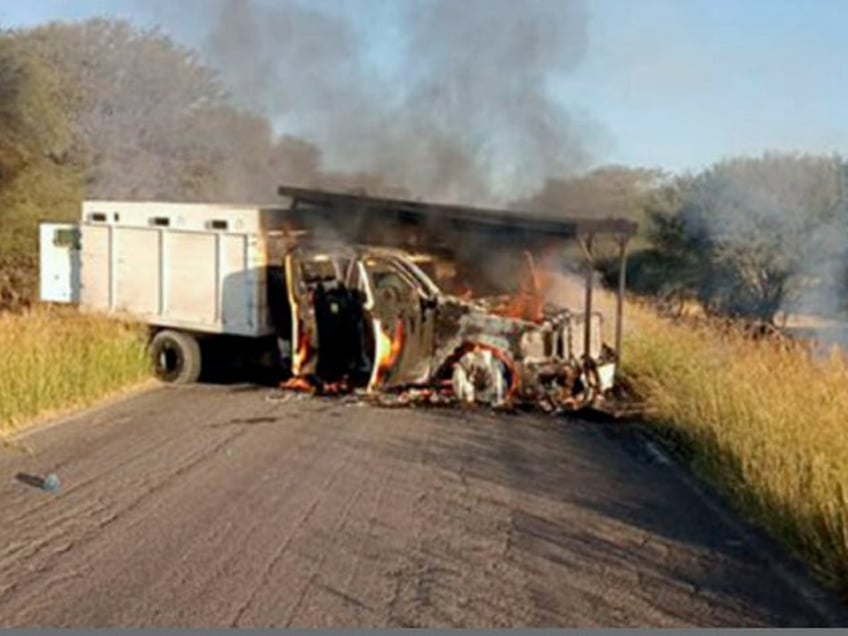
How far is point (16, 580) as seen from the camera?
219 inches

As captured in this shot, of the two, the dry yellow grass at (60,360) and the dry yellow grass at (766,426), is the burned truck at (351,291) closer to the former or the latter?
the dry yellow grass at (60,360)

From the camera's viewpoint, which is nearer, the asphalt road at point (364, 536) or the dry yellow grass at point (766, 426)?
the asphalt road at point (364, 536)

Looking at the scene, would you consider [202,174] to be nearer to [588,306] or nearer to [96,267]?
[96,267]

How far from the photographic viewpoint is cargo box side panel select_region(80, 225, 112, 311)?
15375 mm

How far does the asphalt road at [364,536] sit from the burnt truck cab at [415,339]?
2.06 m

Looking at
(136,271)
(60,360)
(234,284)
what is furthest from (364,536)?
(136,271)

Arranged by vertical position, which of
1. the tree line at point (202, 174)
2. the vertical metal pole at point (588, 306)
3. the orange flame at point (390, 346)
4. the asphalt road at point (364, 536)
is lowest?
the asphalt road at point (364, 536)

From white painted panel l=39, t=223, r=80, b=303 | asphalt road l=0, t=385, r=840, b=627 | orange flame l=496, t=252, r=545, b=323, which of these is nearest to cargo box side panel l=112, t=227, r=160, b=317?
white painted panel l=39, t=223, r=80, b=303

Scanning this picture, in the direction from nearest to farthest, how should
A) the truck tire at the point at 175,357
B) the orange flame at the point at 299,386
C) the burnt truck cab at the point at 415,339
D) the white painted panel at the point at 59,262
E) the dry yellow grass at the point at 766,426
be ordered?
the dry yellow grass at the point at 766,426
the burnt truck cab at the point at 415,339
the orange flame at the point at 299,386
the truck tire at the point at 175,357
the white painted panel at the point at 59,262

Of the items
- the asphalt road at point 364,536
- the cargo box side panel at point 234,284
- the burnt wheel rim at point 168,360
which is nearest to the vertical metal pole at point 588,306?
the asphalt road at point 364,536

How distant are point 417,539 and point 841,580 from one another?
244cm

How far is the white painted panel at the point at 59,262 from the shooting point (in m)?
16.0

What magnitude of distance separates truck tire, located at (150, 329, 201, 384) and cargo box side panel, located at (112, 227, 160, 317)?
43cm

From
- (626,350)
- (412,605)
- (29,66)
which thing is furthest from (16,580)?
(29,66)
